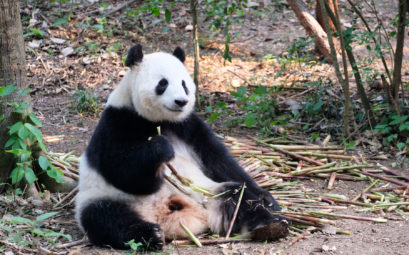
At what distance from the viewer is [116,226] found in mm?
3760

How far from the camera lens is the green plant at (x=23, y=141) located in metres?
4.10

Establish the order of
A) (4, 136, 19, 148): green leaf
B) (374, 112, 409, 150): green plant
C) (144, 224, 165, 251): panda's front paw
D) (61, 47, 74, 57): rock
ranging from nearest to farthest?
(144, 224, 165, 251): panda's front paw < (4, 136, 19, 148): green leaf < (374, 112, 409, 150): green plant < (61, 47, 74, 57): rock

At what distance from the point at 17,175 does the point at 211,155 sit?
169 centimetres

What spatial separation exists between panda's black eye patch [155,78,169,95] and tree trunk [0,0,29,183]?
141cm

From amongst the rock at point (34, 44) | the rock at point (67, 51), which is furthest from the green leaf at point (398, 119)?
the rock at point (34, 44)

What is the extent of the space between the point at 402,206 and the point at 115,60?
563 centimetres

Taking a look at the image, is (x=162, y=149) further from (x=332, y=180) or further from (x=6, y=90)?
(x=332, y=180)

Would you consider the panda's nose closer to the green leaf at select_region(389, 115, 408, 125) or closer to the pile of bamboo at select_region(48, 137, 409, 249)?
the pile of bamboo at select_region(48, 137, 409, 249)

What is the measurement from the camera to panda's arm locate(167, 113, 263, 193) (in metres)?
4.42

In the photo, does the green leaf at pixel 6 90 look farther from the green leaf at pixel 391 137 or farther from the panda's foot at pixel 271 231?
the green leaf at pixel 391 137

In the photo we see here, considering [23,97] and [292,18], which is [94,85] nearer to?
[23,97]

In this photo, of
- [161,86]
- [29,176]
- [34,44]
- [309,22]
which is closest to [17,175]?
[29,176]

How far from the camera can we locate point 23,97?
447 centimetres

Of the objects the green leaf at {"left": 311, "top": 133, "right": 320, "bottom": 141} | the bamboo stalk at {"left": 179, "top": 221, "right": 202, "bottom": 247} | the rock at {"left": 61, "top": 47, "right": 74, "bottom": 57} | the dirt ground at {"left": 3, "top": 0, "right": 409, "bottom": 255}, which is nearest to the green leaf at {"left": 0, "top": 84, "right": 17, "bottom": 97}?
the dirt ground at {"left": 3, "top": 0, "right": 409, "bottom": 255}
